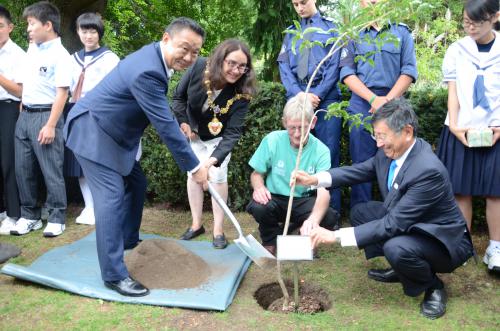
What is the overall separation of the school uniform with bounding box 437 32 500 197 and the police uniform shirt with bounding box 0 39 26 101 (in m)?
3.75

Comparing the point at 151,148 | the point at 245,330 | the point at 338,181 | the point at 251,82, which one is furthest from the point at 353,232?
the point at 151,148

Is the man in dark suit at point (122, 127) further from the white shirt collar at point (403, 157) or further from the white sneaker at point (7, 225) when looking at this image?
the white sneaker at point (7, 225)

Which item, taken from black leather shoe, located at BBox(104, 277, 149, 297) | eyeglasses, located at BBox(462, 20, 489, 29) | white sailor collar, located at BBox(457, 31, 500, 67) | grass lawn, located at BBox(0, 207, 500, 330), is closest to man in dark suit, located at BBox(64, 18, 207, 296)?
black leather shoe, located at BBox(104, 277, 149, 297)

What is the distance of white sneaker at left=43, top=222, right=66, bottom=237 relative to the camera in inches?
184

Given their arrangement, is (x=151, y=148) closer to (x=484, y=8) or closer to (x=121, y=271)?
(x=121, y=271)

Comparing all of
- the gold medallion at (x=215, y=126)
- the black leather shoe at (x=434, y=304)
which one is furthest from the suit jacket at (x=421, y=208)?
the gold medallion at (x=215, y=126)

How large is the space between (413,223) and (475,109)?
1.30 m

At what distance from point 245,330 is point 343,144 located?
7.77ft

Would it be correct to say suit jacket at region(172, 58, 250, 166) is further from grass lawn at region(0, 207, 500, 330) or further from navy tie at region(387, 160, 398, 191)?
navy tie at region(387, 160, 398, 191)

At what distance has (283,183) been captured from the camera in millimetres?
4059

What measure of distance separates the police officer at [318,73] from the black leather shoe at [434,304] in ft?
5.19

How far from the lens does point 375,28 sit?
4.30 meters

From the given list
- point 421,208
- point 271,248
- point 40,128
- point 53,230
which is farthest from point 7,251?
point 421,208

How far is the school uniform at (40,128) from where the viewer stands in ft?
15.1
